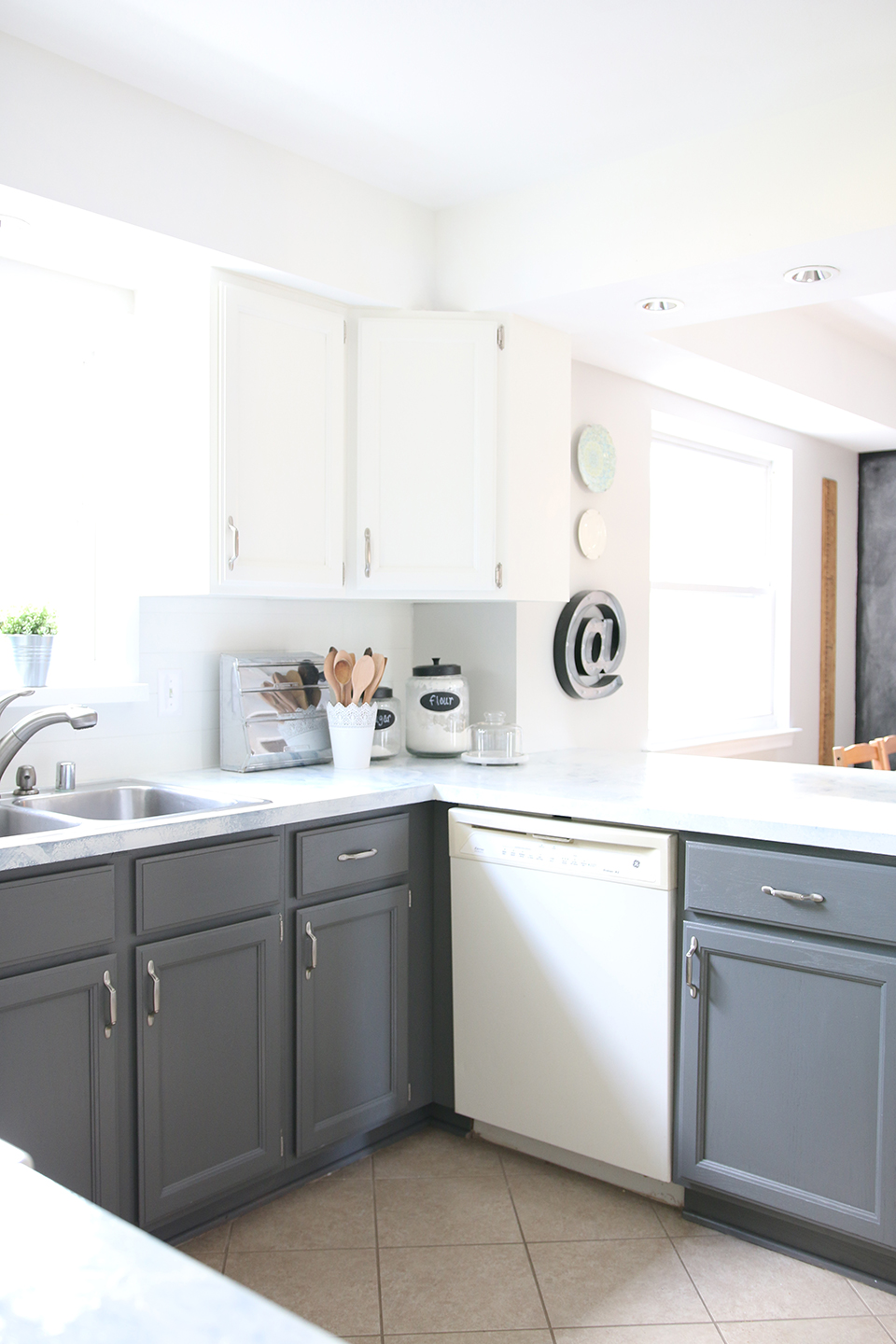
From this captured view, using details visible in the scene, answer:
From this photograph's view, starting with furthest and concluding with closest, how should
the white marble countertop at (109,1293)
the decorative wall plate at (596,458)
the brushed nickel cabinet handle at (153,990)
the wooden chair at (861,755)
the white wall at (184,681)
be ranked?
the wooden chair at (861,755) < the decorative wall plate at (596,458) < the white wall at (184,681) < the brushed nickel cabinet handle at (153,990) < the white marble countertop at (109,1293)

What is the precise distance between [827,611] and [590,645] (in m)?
2.41

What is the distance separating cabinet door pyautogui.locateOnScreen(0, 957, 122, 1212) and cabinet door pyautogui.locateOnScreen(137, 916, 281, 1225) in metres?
0.08

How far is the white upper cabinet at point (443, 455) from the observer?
299 cm

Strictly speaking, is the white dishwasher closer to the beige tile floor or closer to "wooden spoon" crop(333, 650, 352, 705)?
the beige tile floor

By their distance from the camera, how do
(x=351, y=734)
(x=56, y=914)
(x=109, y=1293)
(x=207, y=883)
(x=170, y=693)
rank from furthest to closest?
(x=351, y=734)
(x=170, y=693)
(x=207, y=883)
(x=56, y=914)
(x=109, y=1293)

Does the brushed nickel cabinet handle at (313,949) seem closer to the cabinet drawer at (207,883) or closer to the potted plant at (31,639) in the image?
the cabinet drawer at (207,883)

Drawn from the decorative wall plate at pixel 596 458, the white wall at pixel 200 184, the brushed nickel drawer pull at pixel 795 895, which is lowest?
the brushed nickel drawer pull at pixel 795 895

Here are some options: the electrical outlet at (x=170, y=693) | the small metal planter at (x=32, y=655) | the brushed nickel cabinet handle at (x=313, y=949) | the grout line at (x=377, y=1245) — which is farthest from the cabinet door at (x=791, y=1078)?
the small metal planter at (x=32, y=655)

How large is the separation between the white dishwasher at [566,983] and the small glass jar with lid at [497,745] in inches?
14.7

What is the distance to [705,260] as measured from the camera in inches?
104

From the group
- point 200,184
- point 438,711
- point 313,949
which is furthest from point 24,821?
point 200,184

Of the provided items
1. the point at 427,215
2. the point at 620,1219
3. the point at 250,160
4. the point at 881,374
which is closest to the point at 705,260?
the point at 427,215

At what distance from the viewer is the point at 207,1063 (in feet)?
7.36

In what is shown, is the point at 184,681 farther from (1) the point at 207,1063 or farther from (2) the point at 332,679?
(1) the point at 207,1063
